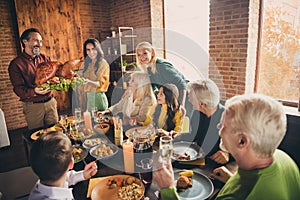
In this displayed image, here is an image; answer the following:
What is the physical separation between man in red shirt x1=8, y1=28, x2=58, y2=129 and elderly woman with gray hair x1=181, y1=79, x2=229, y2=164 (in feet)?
5.71

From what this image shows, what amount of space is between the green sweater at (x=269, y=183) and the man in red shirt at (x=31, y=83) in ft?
7.44

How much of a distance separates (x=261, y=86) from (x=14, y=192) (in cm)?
306

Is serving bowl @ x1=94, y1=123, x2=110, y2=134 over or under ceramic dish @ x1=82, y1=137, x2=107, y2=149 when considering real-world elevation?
over

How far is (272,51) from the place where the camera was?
289 centimetres

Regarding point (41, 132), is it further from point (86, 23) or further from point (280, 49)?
point (86, 23)

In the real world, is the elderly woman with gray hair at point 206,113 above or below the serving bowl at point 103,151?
above

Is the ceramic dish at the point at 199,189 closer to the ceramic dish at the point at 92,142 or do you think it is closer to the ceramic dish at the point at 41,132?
the ceramic dish at the point at 92,142

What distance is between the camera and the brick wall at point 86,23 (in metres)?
4.16

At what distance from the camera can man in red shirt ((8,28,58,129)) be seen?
2.55m

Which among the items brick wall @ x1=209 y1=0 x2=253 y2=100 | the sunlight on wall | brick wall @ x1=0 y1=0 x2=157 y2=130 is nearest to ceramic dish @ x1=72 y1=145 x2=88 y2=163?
brick wall @ x1=209 y1=0 x2=253 y2=100

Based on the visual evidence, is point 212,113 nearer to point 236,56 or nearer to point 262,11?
point 236,56

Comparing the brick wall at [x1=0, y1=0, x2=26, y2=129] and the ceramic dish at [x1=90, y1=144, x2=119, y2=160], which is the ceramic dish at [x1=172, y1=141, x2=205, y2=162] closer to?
the ceramic dish at [x1=90, y1=144, x2=119, y2=160]

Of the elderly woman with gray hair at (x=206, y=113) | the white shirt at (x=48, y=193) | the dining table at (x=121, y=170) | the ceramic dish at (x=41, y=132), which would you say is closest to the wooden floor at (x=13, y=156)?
the ceramic dish at (x=41, y=132)

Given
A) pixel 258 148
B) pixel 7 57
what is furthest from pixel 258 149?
pixel 7 57
